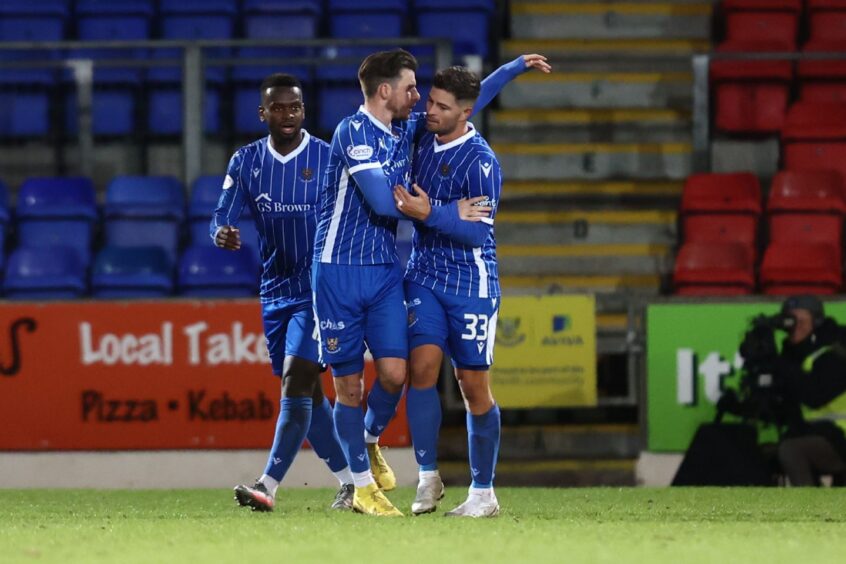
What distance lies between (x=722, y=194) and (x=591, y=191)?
1132 mm

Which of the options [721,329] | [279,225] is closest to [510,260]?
[721,329]

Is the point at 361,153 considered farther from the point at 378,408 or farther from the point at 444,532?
the point at 444,532

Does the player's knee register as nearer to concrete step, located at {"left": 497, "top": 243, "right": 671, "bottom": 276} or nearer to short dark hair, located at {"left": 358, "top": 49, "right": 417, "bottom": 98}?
short dark hair, located at {"left": 358, "top": 49, "right": 417, "bottom": 98}

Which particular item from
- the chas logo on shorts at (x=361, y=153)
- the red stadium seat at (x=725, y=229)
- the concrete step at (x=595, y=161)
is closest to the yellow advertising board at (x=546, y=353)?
the red stadium seat at (x=725, y=229)

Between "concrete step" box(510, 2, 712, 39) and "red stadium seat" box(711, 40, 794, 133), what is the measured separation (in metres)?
0.87

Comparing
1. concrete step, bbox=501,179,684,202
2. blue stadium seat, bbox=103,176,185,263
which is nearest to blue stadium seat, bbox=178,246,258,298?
blue stadium seat, bbox=103,176,185,263

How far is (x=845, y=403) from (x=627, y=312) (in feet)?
5.51

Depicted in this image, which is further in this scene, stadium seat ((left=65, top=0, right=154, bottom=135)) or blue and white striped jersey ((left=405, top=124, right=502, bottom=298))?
stadium seat ((left=65, top=0, right=154, bottom=135))

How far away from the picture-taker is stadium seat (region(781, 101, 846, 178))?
1302 centimetres

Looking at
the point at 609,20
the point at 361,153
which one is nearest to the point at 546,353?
the point at 361,153

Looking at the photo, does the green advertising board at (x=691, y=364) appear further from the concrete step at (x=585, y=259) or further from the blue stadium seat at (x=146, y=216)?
the blue stadium seat at (x=146, y=216)

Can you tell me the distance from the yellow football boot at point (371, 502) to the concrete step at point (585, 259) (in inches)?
239

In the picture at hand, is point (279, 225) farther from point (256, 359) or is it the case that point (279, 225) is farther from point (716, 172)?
point (716, 172)

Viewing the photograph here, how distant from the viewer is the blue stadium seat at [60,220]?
1235cm
